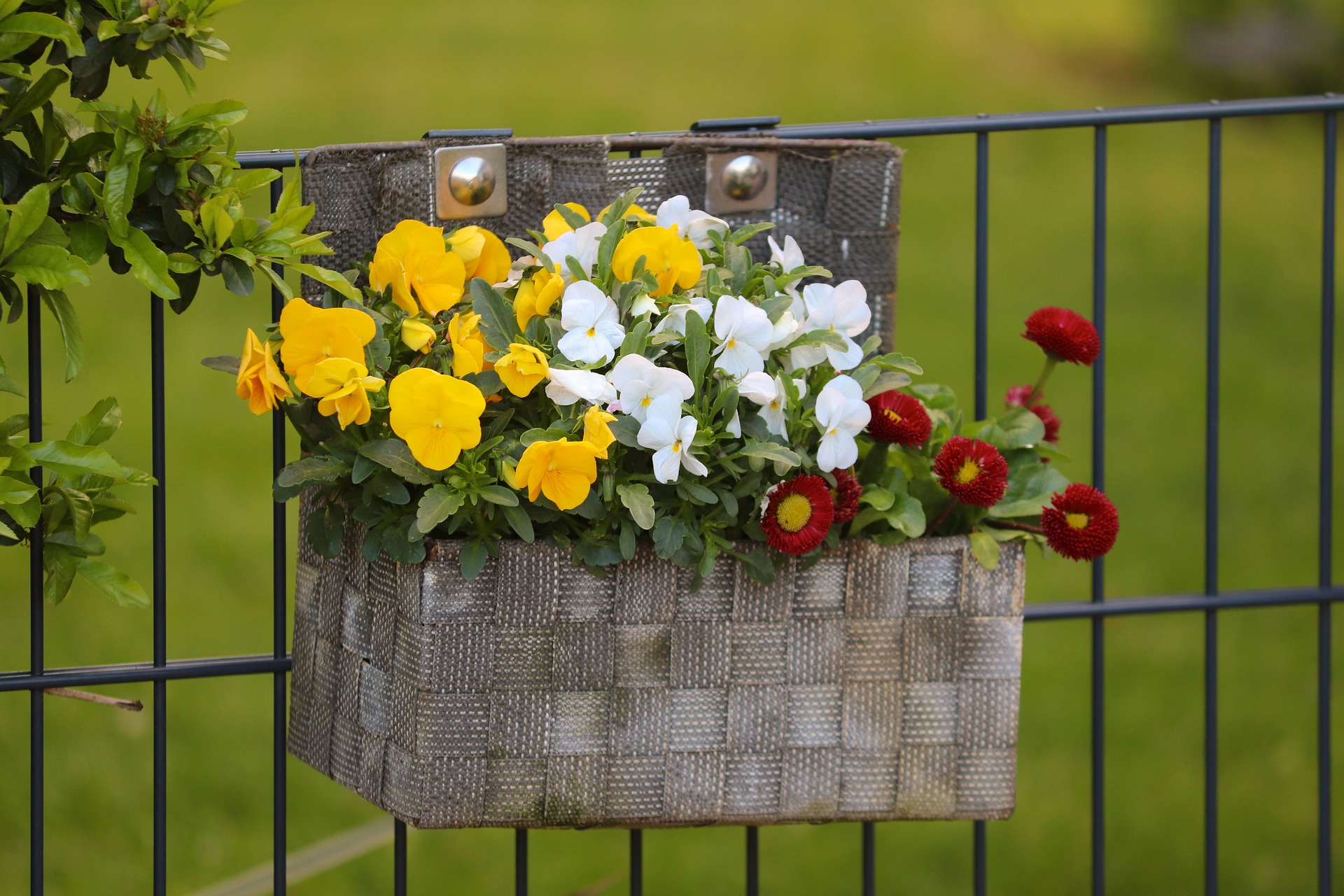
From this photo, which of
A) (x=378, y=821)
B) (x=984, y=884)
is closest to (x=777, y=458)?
(x=984, y=884)

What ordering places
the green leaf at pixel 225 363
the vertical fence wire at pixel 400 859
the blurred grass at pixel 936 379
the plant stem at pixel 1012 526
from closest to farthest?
the green leaf at pixel 225 363 → the plant stem at pixel 1012 526 → the vertical fence wire at pixel 400 859 → the blurred grass at pixel 936 379

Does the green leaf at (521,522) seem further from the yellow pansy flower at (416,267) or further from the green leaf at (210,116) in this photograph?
the green leaf at (210,116)

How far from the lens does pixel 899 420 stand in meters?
1.02

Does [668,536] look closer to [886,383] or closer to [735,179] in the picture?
[886,383]

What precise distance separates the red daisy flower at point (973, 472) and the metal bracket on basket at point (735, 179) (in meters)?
0.29

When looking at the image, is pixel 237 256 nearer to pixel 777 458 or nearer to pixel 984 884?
pixel 777 458

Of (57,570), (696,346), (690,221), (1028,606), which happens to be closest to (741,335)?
(696,346)

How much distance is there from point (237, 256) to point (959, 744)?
67 centimetres

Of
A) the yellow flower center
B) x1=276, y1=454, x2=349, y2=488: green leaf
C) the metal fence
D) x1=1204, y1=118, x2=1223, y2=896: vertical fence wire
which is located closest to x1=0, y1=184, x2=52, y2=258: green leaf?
the metal fence

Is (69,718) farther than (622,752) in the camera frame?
Yes

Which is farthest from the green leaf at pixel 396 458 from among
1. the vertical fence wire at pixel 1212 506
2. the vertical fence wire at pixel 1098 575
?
the vertical fence wire at pixel 1212 506

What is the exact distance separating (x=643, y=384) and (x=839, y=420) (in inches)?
5.9

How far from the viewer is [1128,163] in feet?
20.6

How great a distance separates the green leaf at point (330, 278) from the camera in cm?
93
